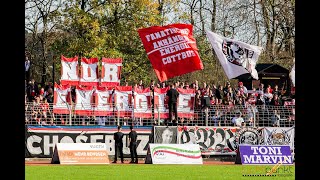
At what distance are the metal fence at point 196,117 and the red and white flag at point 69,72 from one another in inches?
40.6

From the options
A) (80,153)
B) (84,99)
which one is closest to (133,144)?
(80,153)

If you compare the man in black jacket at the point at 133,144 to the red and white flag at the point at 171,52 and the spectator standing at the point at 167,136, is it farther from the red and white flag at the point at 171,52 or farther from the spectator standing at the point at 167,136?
the red and white flag at the point at 171,52

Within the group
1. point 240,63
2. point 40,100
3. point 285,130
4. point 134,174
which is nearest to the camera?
point 134,174

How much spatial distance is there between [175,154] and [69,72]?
6.12m

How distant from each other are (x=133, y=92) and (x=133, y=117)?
146 centimetres

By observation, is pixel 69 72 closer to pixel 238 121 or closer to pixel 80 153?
pixel 80 153

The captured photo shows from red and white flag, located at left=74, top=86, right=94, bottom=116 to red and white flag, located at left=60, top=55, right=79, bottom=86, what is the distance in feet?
1.44

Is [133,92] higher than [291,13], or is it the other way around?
[291,13]

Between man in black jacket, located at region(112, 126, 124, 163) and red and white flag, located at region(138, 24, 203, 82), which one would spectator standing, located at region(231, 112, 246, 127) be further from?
red and white flag, located at region(138, 24, 203, 82)
